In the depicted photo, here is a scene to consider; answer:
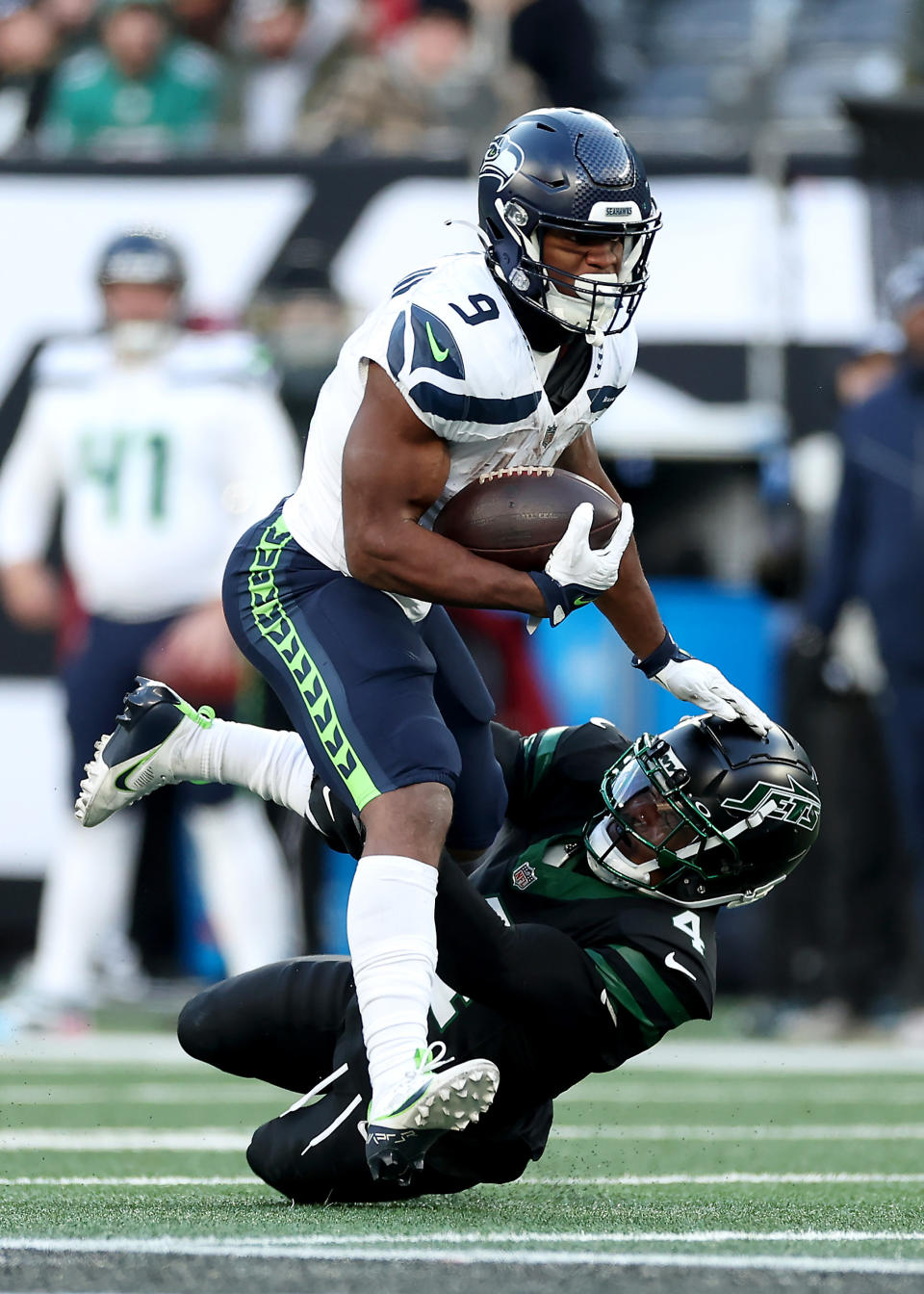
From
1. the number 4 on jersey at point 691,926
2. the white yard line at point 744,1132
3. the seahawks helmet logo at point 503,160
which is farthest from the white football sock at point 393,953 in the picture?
the white yard line at point 744,1132

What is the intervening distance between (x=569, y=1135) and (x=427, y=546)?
1.71 meters

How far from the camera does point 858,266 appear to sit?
7.78 m

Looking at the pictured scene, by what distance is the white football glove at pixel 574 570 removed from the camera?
11.4ft

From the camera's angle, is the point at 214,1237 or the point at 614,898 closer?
the point at 214,1237

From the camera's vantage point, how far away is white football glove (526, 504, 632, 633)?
348cm

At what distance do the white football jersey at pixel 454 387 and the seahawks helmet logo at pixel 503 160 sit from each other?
140mm

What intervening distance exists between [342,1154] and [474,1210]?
220 millimetres

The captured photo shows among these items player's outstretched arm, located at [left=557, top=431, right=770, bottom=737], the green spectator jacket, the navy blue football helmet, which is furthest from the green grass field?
the green spectator jacket

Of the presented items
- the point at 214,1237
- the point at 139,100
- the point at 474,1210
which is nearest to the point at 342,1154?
the point at 474,1210

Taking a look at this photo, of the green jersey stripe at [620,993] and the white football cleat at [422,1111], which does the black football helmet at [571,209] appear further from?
the white football cleat at [422,1111]

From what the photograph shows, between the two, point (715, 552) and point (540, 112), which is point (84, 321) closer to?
point (715, 552)

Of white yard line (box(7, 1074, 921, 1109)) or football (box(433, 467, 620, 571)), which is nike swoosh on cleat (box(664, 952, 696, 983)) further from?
white yard line (box(7, 1074, 921, 1109))

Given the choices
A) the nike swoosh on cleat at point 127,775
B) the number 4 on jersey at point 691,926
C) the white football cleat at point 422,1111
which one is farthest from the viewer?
the nike swoosh on cleat at point 127,775

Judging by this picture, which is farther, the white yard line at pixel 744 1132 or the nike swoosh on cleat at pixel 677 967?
the white yard line at pixel 744 1132
